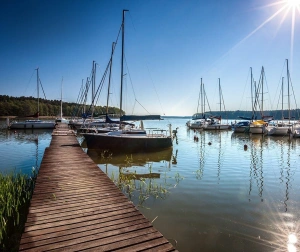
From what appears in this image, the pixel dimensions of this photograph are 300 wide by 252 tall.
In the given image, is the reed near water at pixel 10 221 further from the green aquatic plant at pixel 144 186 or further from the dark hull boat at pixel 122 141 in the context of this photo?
the dark hull boat at pixel 122 141

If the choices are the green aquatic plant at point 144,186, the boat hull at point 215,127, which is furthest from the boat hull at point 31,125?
the green aquatic plant at point 144,186

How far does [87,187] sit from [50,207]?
1607mm

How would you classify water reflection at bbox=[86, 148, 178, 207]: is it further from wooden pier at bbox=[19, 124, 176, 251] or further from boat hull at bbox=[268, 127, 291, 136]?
boat hull at bbox=[268, 127, 291, 136]

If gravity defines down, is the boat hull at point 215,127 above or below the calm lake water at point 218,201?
above

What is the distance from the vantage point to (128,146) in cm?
1720

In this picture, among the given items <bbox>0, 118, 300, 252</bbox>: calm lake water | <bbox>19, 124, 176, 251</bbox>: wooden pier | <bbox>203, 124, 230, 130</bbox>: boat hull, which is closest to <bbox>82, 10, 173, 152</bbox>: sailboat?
<bbox>0, 118, 300, 252</bbox>: calm lake water

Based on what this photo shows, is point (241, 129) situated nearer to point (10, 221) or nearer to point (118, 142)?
point (118, 142)

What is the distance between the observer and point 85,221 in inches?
171

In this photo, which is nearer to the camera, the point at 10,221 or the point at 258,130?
the point at 10,221

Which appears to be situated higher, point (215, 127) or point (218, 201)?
point (215, 127)

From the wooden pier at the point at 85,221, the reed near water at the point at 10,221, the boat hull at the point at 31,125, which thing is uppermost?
the boat hull at the point at 31,125

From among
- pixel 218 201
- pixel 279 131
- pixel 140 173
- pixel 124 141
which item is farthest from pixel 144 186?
pixel 279 131

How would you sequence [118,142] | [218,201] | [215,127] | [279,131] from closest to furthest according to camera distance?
1. [218,201]
2. [118,142]
3. [279,131]
4. [215,127]

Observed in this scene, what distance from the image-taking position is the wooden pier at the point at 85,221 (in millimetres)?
3529
